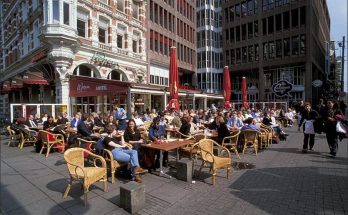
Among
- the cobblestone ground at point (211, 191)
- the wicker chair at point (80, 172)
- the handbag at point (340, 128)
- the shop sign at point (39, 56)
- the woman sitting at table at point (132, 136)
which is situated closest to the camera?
the cobblestone ground at point (211, 191)

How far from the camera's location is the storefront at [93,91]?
1228cm

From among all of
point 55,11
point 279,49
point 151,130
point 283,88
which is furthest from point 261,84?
point 151,130

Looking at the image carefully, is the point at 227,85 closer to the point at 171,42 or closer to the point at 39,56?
the point at 39,56

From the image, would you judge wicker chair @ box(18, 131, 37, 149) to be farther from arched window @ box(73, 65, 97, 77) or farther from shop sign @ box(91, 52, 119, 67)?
shop sign @ box(91, 52, 119, 67)

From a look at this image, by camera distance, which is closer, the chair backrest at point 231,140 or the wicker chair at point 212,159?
the wicker chair at point 212,159

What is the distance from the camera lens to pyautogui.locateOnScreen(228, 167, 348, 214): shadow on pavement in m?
4.27

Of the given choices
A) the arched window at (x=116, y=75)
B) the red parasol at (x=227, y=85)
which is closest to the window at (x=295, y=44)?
the red parasol at (x=227, y=85)

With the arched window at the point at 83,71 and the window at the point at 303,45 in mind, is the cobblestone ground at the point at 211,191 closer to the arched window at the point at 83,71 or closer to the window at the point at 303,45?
the arched window at the point at 83,71

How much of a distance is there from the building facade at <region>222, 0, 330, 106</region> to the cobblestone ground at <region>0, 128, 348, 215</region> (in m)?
25.7

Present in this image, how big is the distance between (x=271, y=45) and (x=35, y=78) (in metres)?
29.1

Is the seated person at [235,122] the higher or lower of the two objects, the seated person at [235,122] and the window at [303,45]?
Answer: the lower

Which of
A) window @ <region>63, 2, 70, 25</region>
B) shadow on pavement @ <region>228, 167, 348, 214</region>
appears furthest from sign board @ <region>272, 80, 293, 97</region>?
window @ <region>63, 2, 70, 25</region>

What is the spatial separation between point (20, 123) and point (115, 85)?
4.43 m

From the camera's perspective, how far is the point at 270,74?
35375 millimetres
